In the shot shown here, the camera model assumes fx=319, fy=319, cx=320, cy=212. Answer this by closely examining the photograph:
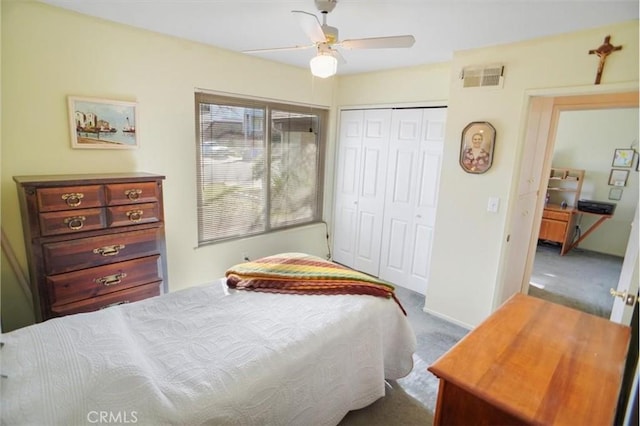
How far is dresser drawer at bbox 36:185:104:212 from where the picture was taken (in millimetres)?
1883

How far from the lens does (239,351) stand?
56.2 inches

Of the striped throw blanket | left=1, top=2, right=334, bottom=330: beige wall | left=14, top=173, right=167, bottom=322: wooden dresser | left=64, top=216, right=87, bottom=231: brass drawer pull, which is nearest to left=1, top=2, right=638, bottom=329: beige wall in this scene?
left=1, top=2, right=334, bottom=330: beige wall

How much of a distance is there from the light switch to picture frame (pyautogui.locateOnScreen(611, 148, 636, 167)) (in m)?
4.20

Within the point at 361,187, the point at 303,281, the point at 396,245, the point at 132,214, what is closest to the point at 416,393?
the point at 303,281

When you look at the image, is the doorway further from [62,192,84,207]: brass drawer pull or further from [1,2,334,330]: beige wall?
[62,192,84,207]: brass drawer pull

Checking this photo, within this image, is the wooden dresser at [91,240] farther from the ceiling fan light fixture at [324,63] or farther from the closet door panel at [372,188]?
the closet door panel at [372,188]

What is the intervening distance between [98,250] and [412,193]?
2946mm

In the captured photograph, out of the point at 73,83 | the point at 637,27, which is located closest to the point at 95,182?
the point at 73,83

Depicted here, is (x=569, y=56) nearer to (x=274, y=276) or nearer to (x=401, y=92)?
(x=401, y=92)

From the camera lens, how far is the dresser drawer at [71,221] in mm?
1900

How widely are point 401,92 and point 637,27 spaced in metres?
1.86

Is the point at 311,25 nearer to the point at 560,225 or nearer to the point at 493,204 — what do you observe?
the point at 493,204

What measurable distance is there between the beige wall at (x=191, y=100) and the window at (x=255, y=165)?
14 cm

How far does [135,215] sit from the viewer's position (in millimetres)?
2254
